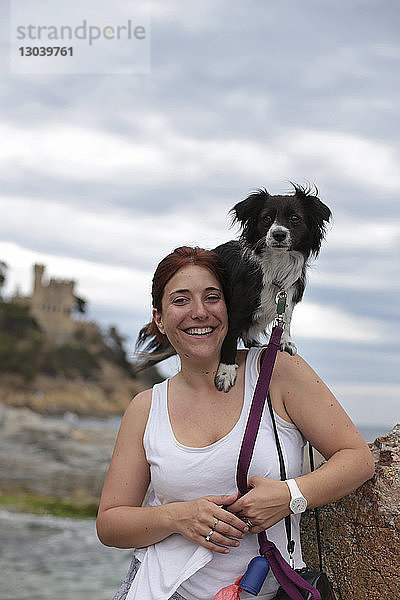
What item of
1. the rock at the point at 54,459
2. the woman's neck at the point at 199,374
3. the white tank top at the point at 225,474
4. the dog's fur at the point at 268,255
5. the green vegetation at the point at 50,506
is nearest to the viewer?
the white tank top at the point at 225,474

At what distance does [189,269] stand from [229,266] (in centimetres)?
28

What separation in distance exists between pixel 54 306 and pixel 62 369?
5.94m

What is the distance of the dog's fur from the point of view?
2.70 m

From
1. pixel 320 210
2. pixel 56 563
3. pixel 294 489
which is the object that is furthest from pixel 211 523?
pixel 56 563

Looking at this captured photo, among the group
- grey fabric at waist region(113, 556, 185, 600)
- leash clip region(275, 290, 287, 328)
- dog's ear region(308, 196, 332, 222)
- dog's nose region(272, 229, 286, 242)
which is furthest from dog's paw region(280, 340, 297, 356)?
grey fabric at waist region(113, 556, 185, 600)

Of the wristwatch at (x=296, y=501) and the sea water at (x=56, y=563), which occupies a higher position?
the wristwatch at (x=296, y=501)

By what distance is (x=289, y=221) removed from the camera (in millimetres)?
2707

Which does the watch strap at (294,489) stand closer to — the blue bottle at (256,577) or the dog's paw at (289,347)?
the blue bottle at (256,577)

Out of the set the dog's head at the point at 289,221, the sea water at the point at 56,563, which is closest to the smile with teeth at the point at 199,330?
the dog's head at the point at 289,221

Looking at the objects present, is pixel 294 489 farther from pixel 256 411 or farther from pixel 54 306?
pixel 54 306

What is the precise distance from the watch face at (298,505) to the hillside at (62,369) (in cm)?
6429

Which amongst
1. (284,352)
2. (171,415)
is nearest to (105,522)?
(171,415)

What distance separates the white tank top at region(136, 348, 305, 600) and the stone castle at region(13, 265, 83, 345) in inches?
2543

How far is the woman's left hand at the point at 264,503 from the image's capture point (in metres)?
2.21
